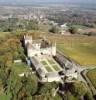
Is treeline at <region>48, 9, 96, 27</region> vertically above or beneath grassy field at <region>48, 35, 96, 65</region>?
beneath

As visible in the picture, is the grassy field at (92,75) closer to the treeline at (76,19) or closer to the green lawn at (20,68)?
the green lawn at (20,68)

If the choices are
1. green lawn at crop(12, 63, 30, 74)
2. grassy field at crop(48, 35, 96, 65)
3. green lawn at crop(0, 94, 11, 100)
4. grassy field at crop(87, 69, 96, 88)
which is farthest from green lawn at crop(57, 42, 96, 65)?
green lawn at crop(0, 94, 11, 100)

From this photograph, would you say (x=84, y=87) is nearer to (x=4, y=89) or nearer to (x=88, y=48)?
(x=4, y=89)

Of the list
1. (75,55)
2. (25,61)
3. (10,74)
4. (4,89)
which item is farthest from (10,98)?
(75,55)

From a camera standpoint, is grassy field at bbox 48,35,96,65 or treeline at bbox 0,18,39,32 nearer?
grassy field at bbox 48,35,96,65

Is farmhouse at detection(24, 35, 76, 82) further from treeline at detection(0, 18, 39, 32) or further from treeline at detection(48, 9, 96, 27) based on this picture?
treeline at detection(48, 9, 96, 27)

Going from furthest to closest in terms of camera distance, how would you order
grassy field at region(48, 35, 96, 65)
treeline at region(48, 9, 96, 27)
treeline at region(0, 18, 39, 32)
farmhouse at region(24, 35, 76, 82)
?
treeline at region(48, 9, 96, 27) → treeline at region(0, 18, 39, 32) → grassy field at region(48, 35, 96, 65) → farmhouse at region(24, 35, 76, 82)

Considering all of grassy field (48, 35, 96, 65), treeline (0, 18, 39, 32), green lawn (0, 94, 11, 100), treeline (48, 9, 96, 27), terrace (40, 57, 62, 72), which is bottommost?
treeline (48, 9, 96, 27)
